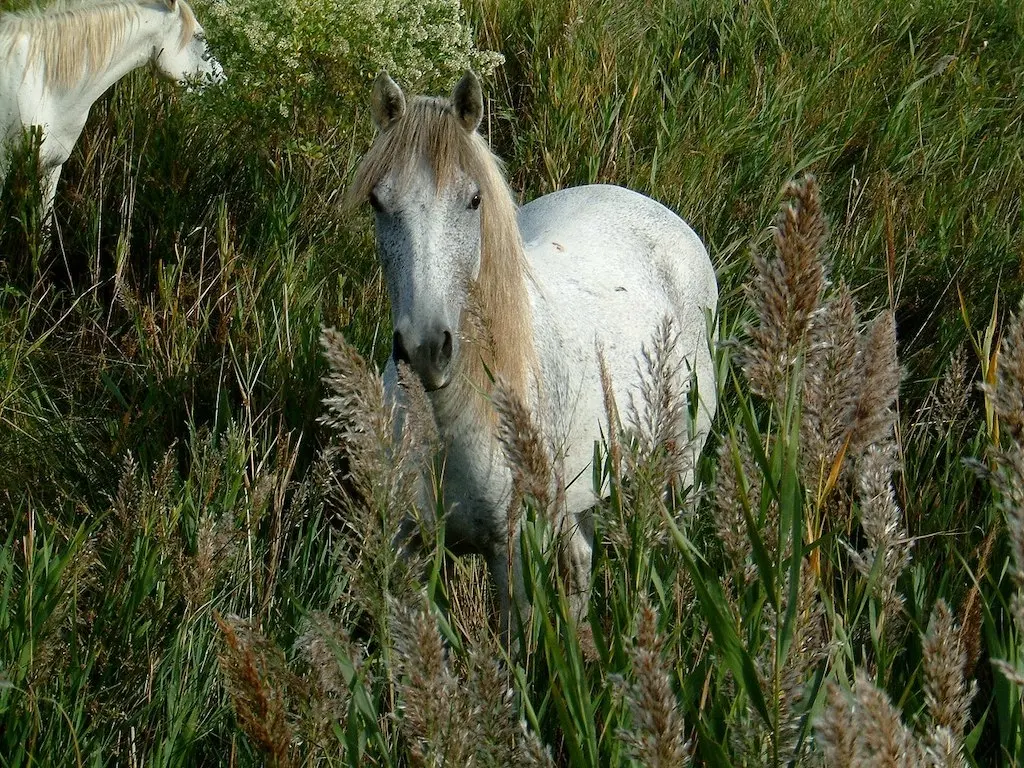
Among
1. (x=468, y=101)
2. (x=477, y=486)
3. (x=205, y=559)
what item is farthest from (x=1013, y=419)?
(x=468, y=101)

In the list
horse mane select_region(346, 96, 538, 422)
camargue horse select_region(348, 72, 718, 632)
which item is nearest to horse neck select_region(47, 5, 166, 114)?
camargue horse select_region(348, 72, 718, 632)

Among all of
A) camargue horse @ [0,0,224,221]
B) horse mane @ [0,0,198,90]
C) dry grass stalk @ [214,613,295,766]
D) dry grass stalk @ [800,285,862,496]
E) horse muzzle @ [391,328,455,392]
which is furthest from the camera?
horse mane @ [0,0,198,90]

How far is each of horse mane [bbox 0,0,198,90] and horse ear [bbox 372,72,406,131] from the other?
10.4 ft

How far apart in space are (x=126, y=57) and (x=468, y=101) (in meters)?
3.58

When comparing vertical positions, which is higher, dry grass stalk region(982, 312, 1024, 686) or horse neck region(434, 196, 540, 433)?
dry grass stalk region(982, 312, 1024, 686)

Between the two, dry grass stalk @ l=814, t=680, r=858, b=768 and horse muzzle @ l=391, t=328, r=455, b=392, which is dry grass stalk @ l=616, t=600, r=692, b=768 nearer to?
dry grass stalk @ l=814, t=680, r=858, b=768

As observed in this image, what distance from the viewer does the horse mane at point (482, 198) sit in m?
2.44

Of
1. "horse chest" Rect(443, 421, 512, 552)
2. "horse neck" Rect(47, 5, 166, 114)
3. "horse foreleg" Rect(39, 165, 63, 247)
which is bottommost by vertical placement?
"horse chest" Rect(443, 421, 512, 552)

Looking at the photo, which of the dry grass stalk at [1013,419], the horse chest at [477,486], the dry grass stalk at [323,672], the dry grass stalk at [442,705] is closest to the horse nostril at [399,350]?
the horse chest at [477,486]

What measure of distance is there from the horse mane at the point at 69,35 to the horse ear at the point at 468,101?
3.29 metres

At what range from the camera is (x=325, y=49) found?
4.11 metres

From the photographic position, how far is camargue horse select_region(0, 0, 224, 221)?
5.02m

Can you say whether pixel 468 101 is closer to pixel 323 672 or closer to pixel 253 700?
pixel 323 672

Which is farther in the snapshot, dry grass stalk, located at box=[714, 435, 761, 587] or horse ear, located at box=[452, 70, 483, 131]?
horse ear, located at box=[452, 70, 483, 131]
